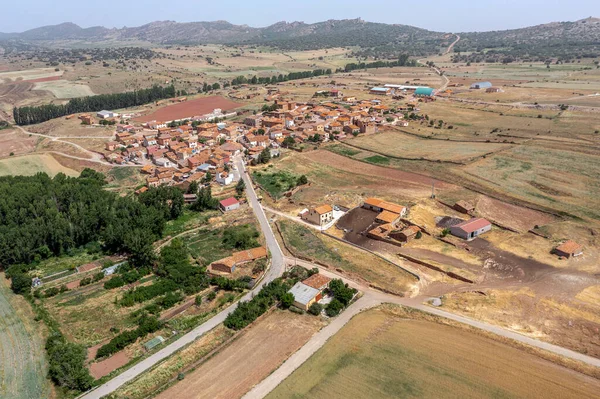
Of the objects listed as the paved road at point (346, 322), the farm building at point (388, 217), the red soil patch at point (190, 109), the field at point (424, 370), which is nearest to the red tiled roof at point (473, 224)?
the farm building at point (388, 217)

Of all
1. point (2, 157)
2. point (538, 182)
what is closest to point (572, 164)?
point (538, 182)

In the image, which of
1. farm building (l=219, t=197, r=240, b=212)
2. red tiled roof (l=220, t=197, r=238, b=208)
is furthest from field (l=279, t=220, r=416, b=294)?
red tiled roof (l=220, t=197, r=238, b=208)

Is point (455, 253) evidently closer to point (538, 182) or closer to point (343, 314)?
point (343, 314)

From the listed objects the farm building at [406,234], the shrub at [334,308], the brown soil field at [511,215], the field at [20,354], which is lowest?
the field at [20,354]

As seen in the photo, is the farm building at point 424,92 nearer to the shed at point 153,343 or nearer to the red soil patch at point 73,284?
the red soil patch at point 73,284

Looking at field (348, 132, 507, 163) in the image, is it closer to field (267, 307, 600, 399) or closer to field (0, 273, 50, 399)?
field (267, 307, 600, 399)
